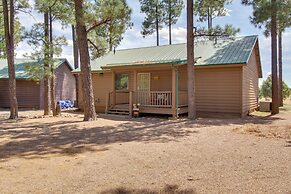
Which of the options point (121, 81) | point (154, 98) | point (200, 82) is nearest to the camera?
point (154, 98)

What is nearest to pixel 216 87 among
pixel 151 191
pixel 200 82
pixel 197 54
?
Answer: pixel 200 82

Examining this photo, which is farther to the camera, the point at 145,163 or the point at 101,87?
the point at 101,87

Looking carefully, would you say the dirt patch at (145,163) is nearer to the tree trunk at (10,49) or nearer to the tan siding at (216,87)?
the tree trunk at (10,49)

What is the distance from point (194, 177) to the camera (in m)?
4.58

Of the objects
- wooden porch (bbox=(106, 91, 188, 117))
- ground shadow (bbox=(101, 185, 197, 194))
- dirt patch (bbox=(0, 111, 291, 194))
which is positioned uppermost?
wooden porch (bbox=(106, 91, 188, 117))

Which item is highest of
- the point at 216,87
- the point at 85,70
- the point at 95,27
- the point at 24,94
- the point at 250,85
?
the point at 95,27

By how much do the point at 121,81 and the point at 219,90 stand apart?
6.42 metres

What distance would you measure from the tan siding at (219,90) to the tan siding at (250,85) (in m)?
0.52

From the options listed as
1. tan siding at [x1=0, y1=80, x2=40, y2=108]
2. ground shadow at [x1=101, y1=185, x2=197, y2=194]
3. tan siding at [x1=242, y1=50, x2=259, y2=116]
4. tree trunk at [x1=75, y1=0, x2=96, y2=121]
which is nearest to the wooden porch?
tree trunk at [x1=75, y1=0, x2=96, y2=121]

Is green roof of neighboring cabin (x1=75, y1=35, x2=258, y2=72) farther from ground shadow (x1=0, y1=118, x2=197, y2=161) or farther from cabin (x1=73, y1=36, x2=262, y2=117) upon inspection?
ground shadow (x1=0, y1=118, x2=197, y2=161)

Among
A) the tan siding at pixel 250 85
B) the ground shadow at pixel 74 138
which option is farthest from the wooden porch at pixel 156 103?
the ground shadow at pixel 74 138

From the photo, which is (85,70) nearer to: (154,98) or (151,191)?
(154,98)

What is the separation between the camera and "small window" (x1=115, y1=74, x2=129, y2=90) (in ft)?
59.5

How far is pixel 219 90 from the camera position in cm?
1522
